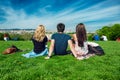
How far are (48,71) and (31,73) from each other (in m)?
0.67

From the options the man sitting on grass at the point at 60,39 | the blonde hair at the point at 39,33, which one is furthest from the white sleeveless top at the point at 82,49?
the blonde hair at the point at 39,33

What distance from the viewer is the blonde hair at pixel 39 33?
12.2 metres

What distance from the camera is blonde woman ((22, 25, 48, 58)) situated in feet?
40.2

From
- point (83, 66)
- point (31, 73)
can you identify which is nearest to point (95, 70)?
point (83, 66)

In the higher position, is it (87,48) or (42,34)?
(42,34)

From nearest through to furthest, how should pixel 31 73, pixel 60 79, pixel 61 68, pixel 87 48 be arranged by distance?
pixel 60 79, pixel 31 73, pixel 61 68, pixel 87 48

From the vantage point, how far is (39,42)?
12672 millimetres

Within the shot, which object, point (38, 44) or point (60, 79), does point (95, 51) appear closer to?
point (38, 44)

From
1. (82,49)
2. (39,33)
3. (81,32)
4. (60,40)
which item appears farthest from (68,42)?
(39,33)

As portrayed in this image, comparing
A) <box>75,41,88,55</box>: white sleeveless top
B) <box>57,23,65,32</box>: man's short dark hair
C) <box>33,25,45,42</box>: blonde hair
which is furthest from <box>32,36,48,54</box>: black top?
<box>75,41,88,55</box>: white sleeveless top

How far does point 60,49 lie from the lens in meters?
12.0

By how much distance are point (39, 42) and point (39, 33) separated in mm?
601

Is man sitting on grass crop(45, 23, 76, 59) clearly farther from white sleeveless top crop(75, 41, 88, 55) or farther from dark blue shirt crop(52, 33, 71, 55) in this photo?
white sleeveless top crop(75, 41, 88, 55)

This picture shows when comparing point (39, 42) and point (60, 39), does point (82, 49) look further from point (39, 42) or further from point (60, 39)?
point (39, 42)
